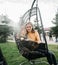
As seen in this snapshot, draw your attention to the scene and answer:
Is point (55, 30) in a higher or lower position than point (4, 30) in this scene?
lower

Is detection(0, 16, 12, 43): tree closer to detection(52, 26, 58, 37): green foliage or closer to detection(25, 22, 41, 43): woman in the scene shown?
detection(25, 22, 41, 43): woman

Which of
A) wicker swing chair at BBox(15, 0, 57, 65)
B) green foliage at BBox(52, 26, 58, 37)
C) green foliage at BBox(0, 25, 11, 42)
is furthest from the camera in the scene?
green foliage at BBox(52, 26, 58, 37)

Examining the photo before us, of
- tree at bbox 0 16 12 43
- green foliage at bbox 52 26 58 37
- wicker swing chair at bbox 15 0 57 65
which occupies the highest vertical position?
tree at bbox 0 16 12 43

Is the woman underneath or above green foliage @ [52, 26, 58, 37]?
above

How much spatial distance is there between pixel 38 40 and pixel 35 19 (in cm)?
38

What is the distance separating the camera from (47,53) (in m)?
5.53

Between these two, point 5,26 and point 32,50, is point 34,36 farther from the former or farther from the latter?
point 5,26

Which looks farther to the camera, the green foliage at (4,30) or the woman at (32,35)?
the green foliage at (4,30)

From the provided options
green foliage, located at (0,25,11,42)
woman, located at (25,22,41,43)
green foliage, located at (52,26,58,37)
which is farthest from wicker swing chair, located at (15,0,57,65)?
green foliage, located at (52,26,58,37)

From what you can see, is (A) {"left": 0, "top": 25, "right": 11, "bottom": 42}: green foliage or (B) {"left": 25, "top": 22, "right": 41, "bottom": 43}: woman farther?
(A) {"left": 0, "top": 25, "right": 11, "bottom": 42}: green foliage

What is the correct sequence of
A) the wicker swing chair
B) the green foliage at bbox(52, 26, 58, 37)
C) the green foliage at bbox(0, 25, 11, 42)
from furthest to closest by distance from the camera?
the green foliage at bbox(52, 26, 58, 37) < the green foliage at bbox(0, 25, 11, 42) < the wicker swing chair

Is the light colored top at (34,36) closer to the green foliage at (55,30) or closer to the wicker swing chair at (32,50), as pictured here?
the wicker swing chair at (32,50)

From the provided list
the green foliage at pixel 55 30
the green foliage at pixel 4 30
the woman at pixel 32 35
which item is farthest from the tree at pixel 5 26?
the green foliage at pixel 55 30

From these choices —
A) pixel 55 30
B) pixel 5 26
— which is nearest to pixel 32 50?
pixel 5 26
